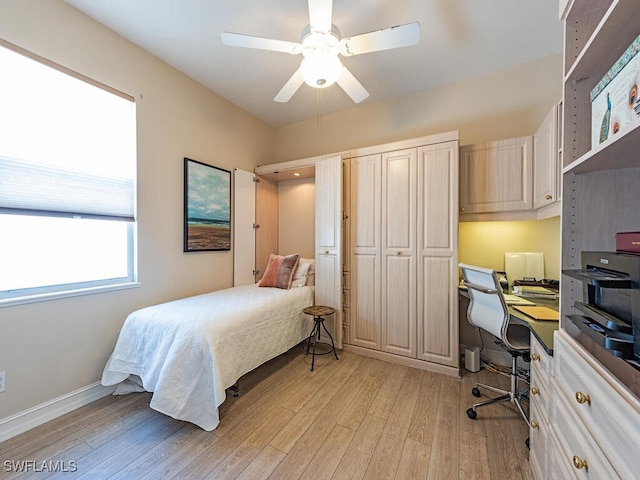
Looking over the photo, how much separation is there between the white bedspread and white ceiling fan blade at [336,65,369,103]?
1.93 meters

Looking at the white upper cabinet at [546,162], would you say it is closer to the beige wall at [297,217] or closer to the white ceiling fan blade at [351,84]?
the white ceiling fan blade at [351,84]

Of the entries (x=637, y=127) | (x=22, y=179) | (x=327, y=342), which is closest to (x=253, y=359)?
(x=327, y=342)

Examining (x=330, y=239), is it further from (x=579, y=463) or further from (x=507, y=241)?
(x=579, y=463)

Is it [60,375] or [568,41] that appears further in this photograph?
[60,375]

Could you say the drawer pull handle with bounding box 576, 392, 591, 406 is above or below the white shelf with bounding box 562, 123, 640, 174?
below

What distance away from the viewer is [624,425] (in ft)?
2.11

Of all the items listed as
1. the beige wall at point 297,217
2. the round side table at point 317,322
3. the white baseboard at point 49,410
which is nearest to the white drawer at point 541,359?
the round side table at point 317,322

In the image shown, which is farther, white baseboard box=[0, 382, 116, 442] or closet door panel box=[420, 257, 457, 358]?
closet door panel box=[420, 257, 457, 358]

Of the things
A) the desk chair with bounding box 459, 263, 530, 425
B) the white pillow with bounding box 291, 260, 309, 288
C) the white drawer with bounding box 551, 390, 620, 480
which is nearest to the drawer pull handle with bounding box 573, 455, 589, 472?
the white drawer with bounding box 551, 390, 620, 480

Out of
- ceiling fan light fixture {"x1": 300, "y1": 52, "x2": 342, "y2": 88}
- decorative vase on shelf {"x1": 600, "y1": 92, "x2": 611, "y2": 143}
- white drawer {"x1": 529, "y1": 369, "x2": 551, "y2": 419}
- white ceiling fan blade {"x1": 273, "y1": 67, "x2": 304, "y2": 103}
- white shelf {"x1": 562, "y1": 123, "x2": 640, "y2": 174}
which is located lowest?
white drawer {"x1": 529, "y1": 369, "x2": 551, "y2": 419}

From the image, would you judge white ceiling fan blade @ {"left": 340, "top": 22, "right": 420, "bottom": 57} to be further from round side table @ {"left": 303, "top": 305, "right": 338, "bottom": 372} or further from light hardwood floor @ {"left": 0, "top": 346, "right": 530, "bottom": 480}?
light hardwood floor @ {"left": 0, "top": 346, "right": 530, "bottom": 480}

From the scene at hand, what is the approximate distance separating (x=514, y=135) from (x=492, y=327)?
6.29ft

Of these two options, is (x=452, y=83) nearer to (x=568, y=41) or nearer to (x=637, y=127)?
(x=568, y=41)

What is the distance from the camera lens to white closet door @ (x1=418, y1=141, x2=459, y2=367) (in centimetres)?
237
